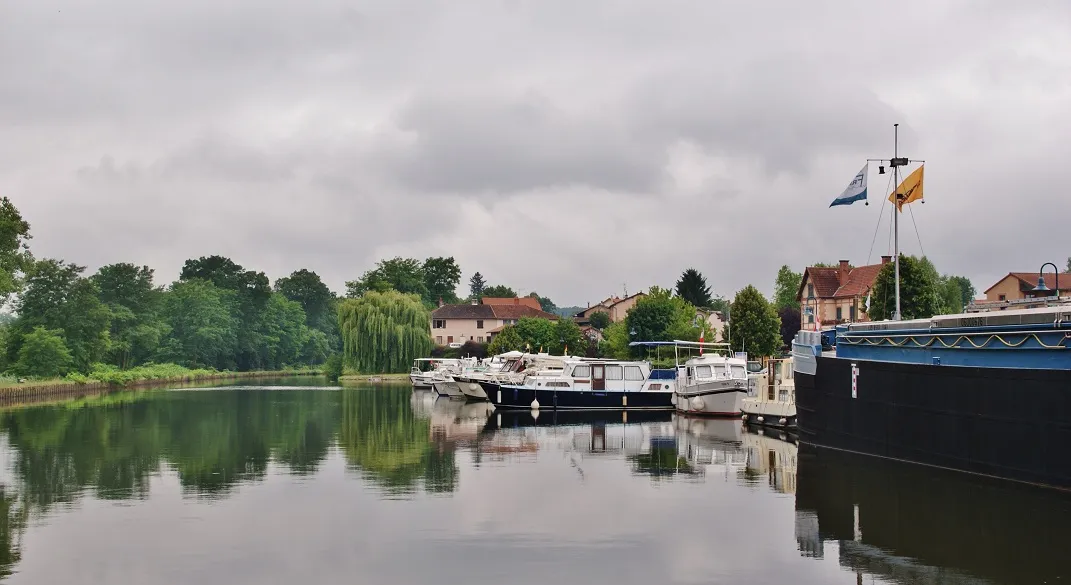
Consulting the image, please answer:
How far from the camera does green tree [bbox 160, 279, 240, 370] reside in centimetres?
13038

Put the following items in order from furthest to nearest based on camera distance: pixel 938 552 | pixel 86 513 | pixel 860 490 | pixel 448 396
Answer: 1. pixel 448 396
2. pixel 860 490
3. pixel 86 513
4. pixel 938 552

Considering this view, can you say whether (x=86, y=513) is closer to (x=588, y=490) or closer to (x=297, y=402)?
(x=588, y=490)

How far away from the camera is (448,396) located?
8194cm

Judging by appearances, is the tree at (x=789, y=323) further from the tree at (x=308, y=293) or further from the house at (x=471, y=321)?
the tree at (x=308, y=293)

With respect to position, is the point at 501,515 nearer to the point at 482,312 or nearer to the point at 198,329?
the point at 198,329

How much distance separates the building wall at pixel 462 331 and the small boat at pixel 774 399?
312ft

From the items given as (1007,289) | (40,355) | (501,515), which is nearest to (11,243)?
(40,355)

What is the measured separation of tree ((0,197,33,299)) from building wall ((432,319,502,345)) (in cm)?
7900

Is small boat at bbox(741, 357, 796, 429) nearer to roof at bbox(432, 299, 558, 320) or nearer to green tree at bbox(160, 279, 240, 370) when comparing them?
green tree at bbox(160, 279, 240, 370)

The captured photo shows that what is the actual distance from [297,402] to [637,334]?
30.5m

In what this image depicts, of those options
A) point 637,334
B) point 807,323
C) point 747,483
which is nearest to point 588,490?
point 747,483

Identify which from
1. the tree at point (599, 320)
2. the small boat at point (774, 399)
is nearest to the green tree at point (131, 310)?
the tree at point (599, 320)

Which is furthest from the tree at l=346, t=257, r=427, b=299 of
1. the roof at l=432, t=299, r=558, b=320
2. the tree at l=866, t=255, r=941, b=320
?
the tree at l=866, t=255, r=941, b=320

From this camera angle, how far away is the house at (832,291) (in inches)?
3634
